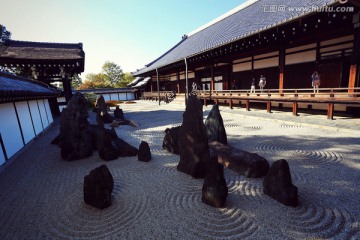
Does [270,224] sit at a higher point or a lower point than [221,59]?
lower

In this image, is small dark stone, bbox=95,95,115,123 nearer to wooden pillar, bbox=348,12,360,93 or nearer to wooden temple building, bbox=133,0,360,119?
wooden temple building, bbox=133,0,360,119

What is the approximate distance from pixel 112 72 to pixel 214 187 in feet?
199

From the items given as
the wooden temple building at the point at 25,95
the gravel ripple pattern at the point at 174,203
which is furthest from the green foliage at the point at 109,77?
the gravel ripple pattern at the point at 174,203

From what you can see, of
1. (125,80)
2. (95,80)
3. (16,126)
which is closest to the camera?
(16,126)

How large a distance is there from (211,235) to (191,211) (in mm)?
575

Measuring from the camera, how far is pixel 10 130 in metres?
6.04

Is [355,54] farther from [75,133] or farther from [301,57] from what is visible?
[75,133]

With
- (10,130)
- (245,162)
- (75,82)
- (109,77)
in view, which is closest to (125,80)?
(109,77)

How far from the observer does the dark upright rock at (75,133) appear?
5777 mm

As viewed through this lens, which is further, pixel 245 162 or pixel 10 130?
pixel 10 130

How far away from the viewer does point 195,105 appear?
437 centimetres

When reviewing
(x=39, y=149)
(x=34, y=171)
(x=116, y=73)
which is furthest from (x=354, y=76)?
(x=116, y=73)

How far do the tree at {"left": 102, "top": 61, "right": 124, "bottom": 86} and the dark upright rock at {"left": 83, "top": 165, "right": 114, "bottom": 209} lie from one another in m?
58.0

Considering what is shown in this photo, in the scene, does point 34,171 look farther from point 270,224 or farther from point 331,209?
point 331,209
